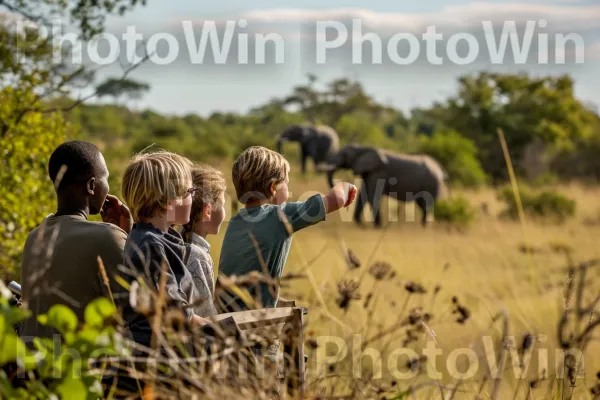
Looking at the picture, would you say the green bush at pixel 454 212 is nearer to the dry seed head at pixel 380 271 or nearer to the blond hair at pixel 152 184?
the blond hair at pixel 152 184

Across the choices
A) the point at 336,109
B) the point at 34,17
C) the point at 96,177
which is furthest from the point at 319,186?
the point at 336,109

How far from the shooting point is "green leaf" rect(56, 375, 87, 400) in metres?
2.29

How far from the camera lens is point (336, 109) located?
47562 millimetres

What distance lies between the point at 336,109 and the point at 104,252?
4452cm

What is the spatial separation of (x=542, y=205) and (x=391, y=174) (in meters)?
3.83

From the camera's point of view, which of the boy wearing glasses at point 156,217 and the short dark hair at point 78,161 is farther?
the short dark hair at point 78,161

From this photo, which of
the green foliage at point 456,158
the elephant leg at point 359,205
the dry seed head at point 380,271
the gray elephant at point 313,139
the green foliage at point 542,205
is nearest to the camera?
the dry seed head at point 380,271

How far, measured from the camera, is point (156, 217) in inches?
125

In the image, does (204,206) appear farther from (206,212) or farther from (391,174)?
(391,174)

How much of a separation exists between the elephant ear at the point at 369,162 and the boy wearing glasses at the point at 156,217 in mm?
17215

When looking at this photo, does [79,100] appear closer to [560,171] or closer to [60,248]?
[60,248]

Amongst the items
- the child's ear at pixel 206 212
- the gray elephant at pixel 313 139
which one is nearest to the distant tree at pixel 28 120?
the child's ear at pixel 206 212

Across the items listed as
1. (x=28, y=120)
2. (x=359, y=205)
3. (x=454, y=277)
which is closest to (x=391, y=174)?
(x=359, y=205)

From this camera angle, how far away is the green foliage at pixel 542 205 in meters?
21.0
